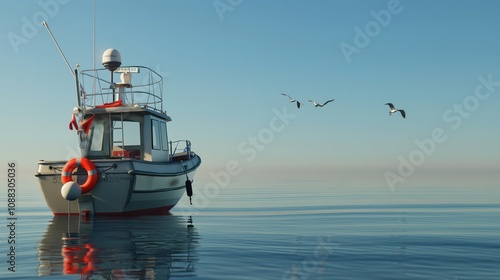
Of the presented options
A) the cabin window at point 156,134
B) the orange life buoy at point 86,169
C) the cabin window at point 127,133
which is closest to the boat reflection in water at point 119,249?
the orange life buoy at point 86,169

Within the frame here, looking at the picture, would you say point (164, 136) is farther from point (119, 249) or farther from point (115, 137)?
point (119, 249)

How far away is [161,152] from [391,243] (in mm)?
12525

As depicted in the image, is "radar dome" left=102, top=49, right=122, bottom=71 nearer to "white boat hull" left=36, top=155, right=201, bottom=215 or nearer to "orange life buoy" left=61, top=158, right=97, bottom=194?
"white boat hull" left=36, top=155, right=201, bottom=215

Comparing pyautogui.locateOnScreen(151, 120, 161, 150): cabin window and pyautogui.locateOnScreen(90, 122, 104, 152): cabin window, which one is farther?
pyautogui.locateOnScreen(151, 120, 161, 150): cabin window

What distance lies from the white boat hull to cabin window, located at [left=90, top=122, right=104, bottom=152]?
224 cm

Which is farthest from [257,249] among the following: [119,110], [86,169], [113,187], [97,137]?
[97,137]

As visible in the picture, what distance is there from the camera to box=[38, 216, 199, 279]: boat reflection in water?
29.8 ft

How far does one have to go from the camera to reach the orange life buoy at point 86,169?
1836cm

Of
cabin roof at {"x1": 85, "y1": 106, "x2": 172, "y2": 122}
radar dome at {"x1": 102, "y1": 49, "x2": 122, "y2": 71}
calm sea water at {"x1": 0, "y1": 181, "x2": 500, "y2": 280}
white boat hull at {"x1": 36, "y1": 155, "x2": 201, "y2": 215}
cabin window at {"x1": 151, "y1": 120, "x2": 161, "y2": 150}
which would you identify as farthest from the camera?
radar dome at {"x1": 102, "y1": 49, "x2": 122, "y2": 71}

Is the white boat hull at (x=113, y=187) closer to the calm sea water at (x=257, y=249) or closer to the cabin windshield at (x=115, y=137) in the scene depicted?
the calm sea water at (x=257, y=249)

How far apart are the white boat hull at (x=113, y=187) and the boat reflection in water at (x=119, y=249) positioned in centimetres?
75

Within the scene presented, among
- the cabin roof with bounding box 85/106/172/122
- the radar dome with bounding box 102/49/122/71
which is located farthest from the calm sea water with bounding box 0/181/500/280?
the radar dome with bounding box 102/49/122/71

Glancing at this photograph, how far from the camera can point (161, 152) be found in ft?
73.9

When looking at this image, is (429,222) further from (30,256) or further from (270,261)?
(30,256)
